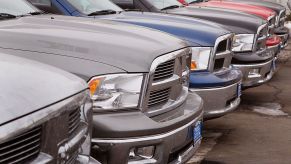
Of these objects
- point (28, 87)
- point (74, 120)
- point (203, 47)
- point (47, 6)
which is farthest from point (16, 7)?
point (28, 87)

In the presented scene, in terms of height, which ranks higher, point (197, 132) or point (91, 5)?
point (91, 5)

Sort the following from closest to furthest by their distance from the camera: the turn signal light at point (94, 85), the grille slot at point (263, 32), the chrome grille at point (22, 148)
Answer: the chrome grille at point (22, 148), the turn signal light at point (94, 85), the grille slot at point (263, 32)

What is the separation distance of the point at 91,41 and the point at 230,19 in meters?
4.24

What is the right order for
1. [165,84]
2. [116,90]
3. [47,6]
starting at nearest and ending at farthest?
[116,90] < [165,84] < [47,6]

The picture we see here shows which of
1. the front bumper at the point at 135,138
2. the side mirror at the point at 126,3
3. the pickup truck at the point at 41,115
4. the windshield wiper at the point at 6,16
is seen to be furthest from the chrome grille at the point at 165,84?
the side mirror at the point at 126,3

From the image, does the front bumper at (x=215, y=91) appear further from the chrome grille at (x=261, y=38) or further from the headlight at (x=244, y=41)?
the chrome grille at (x=261, y=38)

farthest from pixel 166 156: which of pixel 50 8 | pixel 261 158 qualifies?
pixel 50 8

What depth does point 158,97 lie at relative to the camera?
154 inches

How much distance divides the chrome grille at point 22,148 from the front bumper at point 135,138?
1.11 meters

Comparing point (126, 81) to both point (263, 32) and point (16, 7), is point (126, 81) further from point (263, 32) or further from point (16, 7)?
point (263, 32)

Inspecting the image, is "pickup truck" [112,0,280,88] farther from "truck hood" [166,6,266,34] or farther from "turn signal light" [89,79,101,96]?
"turn signal light" [89,79,101,96]

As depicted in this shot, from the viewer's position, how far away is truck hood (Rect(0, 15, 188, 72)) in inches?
144

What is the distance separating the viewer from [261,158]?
18.0ft

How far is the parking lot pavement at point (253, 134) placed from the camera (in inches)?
217
